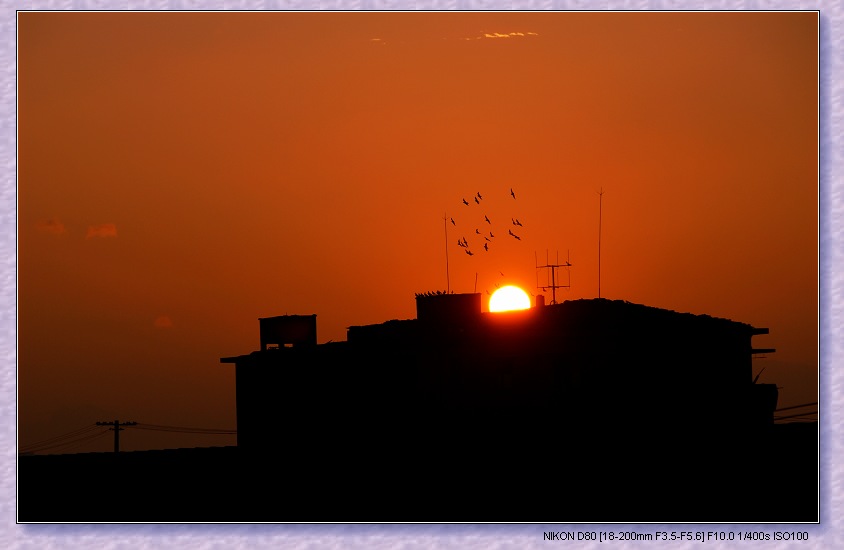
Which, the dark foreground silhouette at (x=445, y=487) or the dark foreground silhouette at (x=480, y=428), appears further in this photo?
the dark foreground silhouette at (x=480, y=428)

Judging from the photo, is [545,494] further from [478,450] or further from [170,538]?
[170,538]

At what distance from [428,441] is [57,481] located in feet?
25.7

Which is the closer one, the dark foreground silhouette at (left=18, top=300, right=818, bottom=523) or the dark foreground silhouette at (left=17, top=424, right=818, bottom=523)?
the dark foreground silhouette at (left=17, top=424, right=818, bottom=523)

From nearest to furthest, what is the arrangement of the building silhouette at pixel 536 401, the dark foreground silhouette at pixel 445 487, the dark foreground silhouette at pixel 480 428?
the dark foreground silhouette at pixel 445 487
the dark foreground silhouette at pixel 480 428
the building silhouette at pixel 536 401

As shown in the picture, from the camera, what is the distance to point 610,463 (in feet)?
98.6

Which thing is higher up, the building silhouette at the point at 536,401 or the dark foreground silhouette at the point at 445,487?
the building silhouette at the point at 536,401

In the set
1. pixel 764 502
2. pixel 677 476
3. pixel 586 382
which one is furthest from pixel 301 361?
pixel 764 502

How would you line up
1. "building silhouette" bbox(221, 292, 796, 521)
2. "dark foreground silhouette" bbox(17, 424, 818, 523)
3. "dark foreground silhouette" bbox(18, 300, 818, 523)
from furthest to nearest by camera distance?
"building silhouette" bbox(221, 292, 796, 521) < "dark foreground silhouette" bbox(18, 300, 818, 523) < "dark foreground silhouette" bbox(17, 424, 818, 523)

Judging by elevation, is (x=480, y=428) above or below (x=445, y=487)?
above

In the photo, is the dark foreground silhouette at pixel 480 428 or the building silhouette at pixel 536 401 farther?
the building silhouette at pixel 536 401

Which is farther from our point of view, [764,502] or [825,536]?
[764,502]

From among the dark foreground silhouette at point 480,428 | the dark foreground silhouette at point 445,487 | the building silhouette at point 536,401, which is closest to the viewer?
the dark foreground silhouette at point 445,487

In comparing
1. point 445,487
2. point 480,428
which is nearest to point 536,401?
point 480,428

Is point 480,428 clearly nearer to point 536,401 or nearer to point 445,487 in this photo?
point 536,401
